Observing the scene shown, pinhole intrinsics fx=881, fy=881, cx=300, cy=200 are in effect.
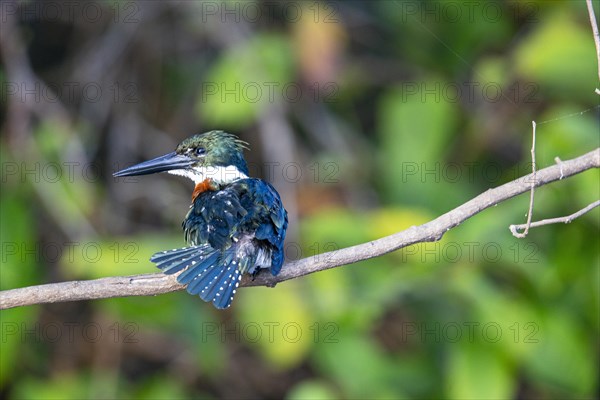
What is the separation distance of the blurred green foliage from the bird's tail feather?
0.88 metres

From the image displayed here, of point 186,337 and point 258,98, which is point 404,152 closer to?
point 258,98

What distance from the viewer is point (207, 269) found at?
2.73 meters

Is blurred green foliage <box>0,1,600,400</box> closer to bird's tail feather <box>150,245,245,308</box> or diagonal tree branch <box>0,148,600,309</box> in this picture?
bird's tail feather <box>150,245,245,308</box>

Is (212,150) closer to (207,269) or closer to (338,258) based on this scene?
(207,269)

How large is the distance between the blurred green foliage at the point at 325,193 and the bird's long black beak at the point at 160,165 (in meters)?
0.42

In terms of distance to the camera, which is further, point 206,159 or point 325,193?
point 325,193

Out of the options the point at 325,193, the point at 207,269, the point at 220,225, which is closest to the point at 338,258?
the point at 207,269

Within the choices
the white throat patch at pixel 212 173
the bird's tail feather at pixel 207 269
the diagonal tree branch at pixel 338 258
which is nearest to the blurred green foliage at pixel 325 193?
the white throat patch at pixel 212 173

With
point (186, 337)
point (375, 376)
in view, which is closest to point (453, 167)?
point (375, 376)

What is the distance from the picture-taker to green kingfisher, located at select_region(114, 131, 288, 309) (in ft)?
8.76

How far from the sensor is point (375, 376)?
3.90 metres

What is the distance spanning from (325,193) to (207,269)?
1746mm

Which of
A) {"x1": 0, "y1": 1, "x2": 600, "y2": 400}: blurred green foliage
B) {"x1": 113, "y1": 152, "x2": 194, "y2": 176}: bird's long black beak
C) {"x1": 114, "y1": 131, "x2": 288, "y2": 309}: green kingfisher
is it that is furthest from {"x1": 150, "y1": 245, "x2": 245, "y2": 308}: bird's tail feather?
{"x1": 0, "y1": 1, "x2": 600, "y2": 400}: blurred green foliage

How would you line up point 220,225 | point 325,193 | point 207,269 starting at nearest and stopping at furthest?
point 207,269, point 220,225, point 325,193
